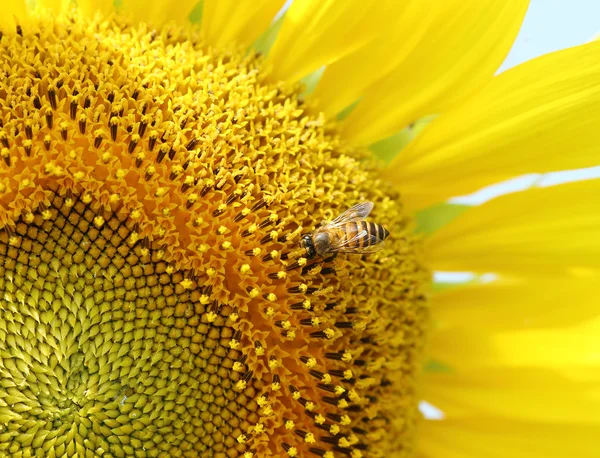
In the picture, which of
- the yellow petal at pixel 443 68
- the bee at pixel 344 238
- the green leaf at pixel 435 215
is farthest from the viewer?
the green leaf at pixel 435 215

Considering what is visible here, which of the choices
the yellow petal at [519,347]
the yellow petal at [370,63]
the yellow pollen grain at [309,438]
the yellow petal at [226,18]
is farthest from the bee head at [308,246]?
the yellow petal at [519,347]

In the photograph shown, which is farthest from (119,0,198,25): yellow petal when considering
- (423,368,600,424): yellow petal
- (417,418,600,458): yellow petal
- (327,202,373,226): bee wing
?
(417,418,600,458): yellow petal

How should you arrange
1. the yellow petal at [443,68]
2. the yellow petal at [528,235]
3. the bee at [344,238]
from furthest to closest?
the yellow petal at [528,235] → the yellow petal at [443,68] → the bee at [344,238]

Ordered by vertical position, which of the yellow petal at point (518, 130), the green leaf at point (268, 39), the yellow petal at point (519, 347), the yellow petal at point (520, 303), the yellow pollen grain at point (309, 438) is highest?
the yellow petal at point (518, 130)

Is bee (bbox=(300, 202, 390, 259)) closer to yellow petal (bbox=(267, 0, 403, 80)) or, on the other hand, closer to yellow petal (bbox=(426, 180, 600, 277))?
yellow petal (bbox=(267, 0, 403, 80))

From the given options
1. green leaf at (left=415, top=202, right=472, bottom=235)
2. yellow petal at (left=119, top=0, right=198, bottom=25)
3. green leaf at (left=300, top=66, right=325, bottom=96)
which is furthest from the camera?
green leaf at (left=415, top=202, right=472, bottom=235)

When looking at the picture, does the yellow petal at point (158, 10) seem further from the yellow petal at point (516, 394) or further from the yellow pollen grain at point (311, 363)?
the yellow petal at point (516, 394)

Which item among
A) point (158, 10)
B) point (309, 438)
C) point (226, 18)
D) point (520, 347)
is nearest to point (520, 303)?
point (520, 347)

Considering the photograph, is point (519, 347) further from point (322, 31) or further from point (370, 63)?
point (322, 31)
